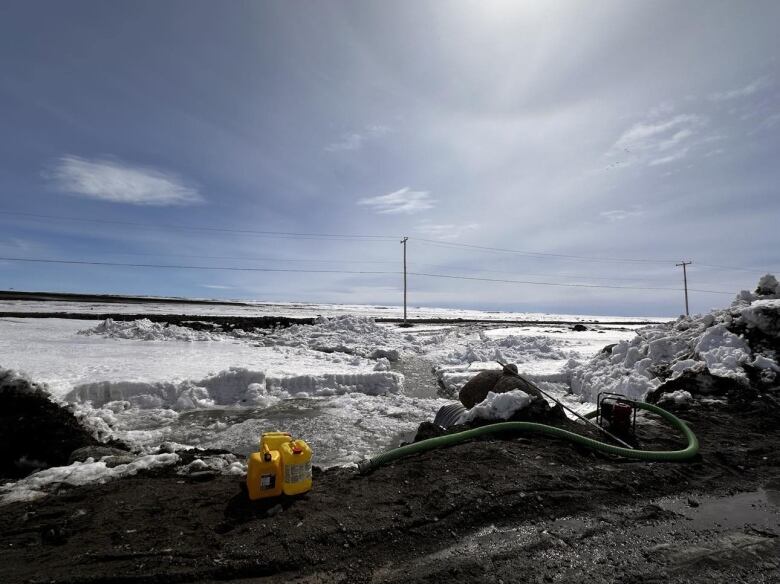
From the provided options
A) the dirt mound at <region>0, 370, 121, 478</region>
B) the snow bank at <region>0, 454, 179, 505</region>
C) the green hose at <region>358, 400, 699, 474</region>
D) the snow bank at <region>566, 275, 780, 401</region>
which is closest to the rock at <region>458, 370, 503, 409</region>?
the snow bank at <region>566, 275, 780, 401</region>

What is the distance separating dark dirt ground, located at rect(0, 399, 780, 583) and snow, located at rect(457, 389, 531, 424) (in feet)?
3.61

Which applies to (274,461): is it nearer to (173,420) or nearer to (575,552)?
(575,552)

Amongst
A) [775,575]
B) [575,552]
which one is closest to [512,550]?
[575,552]

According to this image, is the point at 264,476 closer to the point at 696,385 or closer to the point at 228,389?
the point at 228,389

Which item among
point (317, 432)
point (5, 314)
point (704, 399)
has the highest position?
point (5, 314)

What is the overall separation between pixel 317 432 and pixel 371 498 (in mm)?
4269

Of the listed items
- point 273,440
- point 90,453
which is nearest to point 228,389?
point 90,453

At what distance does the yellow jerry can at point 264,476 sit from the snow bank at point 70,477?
6.64ft

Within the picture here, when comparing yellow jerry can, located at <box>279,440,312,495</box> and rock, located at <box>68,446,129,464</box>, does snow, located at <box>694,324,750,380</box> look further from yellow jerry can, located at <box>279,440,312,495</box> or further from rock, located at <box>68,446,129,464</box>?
rock, located at <box>68,446,129,464</box>

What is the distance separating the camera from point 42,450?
614 cm

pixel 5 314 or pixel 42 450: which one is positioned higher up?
pixel 5 314

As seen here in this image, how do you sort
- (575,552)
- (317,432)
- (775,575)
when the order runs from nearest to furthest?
(775,575) → (575,552) → (317,432)

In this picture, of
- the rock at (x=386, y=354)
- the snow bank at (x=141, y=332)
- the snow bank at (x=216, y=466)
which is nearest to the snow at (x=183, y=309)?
the snow bank at (x=141, y=332)

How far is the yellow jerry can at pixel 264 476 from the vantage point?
13.6 ft
